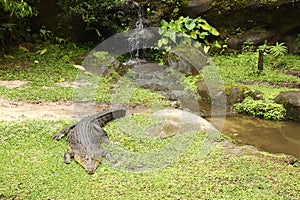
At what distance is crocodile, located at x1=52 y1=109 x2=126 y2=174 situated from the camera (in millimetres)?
4582

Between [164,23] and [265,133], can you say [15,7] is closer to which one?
[164,23]

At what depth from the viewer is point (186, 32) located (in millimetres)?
12016

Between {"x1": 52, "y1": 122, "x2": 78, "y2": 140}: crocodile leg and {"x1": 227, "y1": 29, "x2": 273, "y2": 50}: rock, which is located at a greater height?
{"x1": 227, "y1": 29, "x2": 273, "y2": 50}: rock

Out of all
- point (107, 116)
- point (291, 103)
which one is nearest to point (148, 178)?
point (107, 116)

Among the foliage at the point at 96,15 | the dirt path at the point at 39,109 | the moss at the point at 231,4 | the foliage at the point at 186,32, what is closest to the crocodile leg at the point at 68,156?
the dirt path at the point at 39,109

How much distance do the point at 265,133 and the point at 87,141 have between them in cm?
354

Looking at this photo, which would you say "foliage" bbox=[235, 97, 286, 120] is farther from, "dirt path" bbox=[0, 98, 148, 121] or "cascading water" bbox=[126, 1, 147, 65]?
"cascading water" bbox=[126, 1, 147, 65]

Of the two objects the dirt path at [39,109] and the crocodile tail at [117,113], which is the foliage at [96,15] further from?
the crocodile tail at [117,113]

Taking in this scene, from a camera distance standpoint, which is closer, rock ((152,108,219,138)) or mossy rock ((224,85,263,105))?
rock ((152,108,219,138))

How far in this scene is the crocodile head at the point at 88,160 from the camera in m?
4.46

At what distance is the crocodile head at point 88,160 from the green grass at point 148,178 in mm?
65

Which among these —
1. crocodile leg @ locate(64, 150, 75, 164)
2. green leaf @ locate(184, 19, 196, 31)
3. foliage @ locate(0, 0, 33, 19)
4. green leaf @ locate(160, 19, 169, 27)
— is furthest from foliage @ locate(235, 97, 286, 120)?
foliage @ locate(0, 0, 33, 19)

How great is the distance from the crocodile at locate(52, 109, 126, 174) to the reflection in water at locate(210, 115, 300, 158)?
236 centimetres

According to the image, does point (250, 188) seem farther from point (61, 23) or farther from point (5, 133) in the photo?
point (61, 23)
